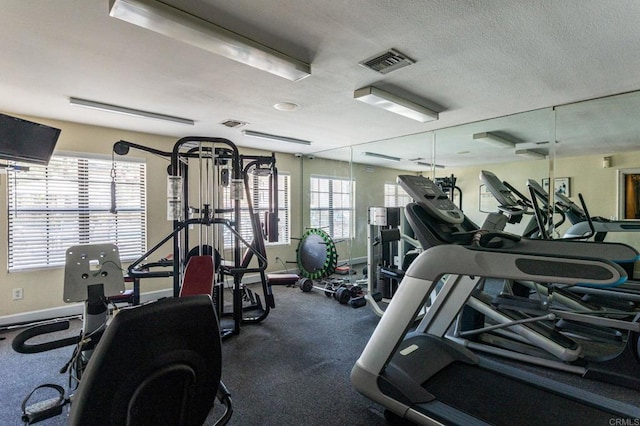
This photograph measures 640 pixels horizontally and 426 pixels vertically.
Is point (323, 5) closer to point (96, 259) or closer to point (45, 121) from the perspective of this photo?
point (96, 259)

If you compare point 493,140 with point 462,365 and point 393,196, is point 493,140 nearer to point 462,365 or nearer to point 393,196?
point 393,196

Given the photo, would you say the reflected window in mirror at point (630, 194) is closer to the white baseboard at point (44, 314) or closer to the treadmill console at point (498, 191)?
the treadmill console at point (498, 191)

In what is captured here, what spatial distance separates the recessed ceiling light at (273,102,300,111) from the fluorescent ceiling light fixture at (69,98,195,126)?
1225 mm

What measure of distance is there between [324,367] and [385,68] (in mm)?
2413

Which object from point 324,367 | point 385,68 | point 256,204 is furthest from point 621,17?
point 256,204

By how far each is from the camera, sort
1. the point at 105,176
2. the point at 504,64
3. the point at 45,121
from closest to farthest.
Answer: the point at 504,64
the point at 45,121
the point at 105,176

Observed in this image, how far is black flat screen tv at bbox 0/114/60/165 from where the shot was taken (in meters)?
2.49

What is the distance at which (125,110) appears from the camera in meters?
3.33

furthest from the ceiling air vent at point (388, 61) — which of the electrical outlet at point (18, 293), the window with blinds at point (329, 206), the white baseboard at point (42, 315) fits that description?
the electrical outlet at point (18, 293)

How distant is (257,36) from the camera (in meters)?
1.96

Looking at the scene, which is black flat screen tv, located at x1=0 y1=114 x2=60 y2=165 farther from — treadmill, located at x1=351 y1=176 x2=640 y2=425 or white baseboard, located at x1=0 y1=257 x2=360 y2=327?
treadmill, located at x1=351 y1=176 x2=640 y2=425

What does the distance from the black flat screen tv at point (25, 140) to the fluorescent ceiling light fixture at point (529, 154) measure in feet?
17.3

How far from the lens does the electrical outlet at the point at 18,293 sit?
360 centimetres

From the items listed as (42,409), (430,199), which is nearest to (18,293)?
(42,409)
